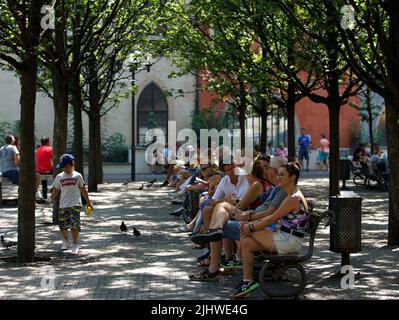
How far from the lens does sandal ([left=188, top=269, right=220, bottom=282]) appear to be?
9953 mm

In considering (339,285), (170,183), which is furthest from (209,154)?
(170,183)

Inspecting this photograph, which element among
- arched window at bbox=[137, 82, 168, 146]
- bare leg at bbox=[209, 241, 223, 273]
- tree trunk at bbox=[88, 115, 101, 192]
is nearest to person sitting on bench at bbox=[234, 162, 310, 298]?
bare leg at bbox=[209, 241, 223, 273]

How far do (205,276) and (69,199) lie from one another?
11.7 feet

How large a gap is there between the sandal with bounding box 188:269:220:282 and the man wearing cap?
3.14 meters

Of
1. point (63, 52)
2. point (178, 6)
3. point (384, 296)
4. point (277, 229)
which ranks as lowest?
point (384, 296)

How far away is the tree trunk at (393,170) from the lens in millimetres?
13070

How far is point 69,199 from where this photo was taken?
12.9 meters

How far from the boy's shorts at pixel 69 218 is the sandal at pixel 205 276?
3.23m

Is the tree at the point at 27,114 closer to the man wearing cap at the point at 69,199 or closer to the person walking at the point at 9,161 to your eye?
the man wearing cap at the point at 69,199

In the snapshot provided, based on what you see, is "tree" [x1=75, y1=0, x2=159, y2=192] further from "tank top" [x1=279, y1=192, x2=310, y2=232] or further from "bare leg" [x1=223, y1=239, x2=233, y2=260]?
"tank top" [x1=279, y1=192, x2=310, y2=232]

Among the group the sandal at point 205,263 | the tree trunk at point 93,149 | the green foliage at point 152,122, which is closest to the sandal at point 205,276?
the sandal at point 205,263
